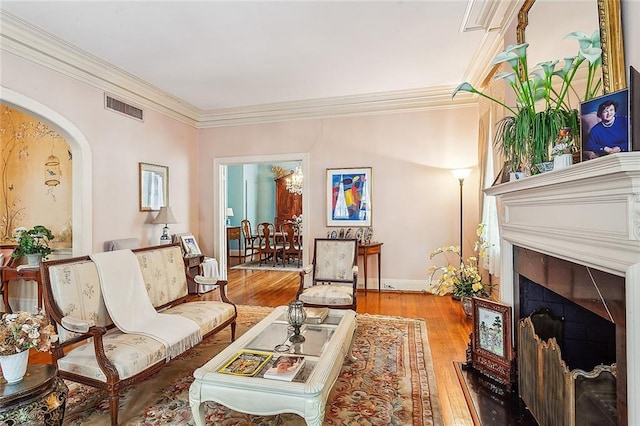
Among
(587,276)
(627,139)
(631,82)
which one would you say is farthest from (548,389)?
(631,82)

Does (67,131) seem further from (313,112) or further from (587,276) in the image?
(587,276)

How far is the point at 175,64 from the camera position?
12.6ft

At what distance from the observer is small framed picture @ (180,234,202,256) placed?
5.04 metres

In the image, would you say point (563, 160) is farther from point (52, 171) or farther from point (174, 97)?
point (52, 171)

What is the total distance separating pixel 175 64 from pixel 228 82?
→ 0.72 meters

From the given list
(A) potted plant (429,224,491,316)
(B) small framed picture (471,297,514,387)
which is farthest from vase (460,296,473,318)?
(B) small framed picture (471,297,514,387)

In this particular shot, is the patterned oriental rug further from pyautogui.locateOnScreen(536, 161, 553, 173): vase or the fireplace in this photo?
pyautogui.locateOnScreen(536, 161, 553, 173): vase

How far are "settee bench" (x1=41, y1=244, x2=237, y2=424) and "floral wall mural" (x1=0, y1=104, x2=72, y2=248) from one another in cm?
221

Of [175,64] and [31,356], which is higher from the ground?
[175,64]

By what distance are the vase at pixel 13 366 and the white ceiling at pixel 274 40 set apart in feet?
8.66

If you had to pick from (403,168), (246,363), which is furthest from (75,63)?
(403,168)

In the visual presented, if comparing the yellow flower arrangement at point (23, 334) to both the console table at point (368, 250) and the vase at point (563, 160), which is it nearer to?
the vase at point (563, 160)

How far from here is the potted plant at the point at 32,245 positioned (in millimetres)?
3539

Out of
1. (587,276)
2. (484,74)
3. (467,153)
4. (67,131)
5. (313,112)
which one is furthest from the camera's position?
(313,112)
